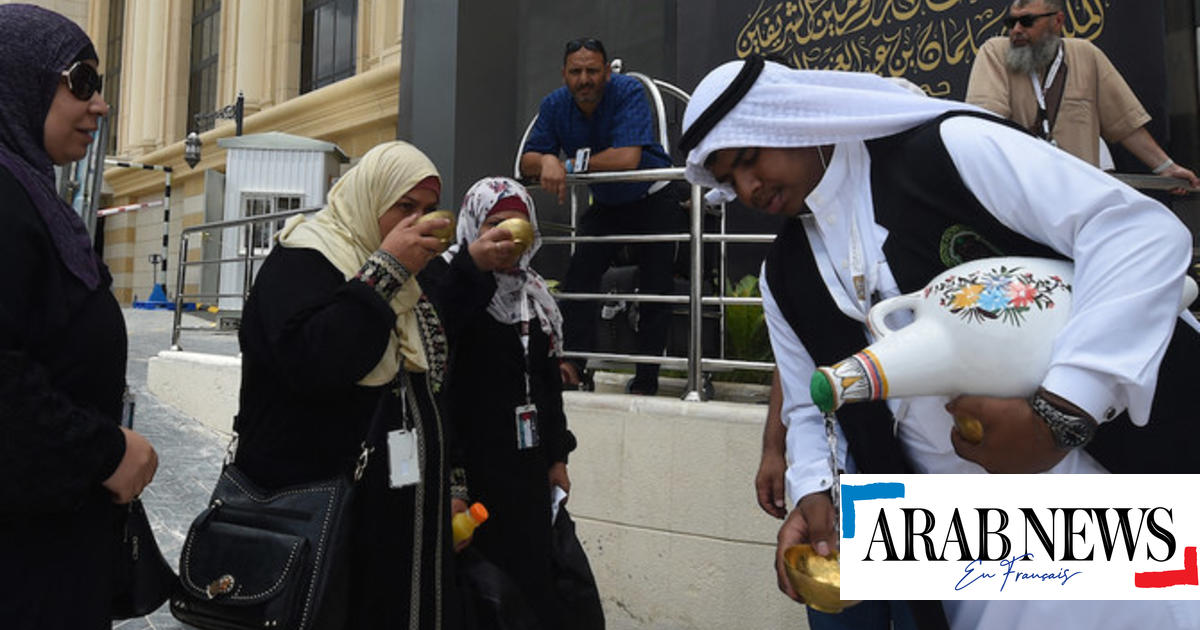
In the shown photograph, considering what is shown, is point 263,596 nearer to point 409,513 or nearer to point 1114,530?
point 409,513

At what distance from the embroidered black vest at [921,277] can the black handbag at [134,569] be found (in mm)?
1341

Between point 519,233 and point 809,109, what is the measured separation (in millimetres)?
1006

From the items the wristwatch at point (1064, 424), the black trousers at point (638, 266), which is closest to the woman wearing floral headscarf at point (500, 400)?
the wristwatch at point (1064, 424)

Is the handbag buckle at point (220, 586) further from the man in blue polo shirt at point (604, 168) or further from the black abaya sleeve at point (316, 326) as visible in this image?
the man in blue polo shirt at point (604, 168)

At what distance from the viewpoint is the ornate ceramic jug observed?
44.5 inches

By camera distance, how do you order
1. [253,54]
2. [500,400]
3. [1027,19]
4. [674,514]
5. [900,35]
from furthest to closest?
[253,54]
[900,35]
[1027,19]
[674,514]
[500,400]

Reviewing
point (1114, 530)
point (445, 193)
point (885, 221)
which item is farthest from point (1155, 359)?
point (445, 193)

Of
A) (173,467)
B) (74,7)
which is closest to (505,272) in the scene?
(173,467)

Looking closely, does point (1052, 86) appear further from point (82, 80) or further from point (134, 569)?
point (134, 569)

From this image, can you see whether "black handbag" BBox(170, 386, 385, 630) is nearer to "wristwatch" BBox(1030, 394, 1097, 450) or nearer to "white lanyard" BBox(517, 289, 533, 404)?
"white lanyard" BBox(517, 289, 533, 404)

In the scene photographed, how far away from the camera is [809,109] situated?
59.1 inches

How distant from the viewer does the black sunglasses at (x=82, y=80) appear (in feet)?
5.00

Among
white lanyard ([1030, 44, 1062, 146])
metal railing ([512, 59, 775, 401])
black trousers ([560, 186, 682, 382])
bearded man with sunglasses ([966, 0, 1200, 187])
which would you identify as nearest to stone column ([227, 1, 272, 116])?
black trousers ([560, 186, 682, 382])

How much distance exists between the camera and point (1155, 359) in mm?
1115
